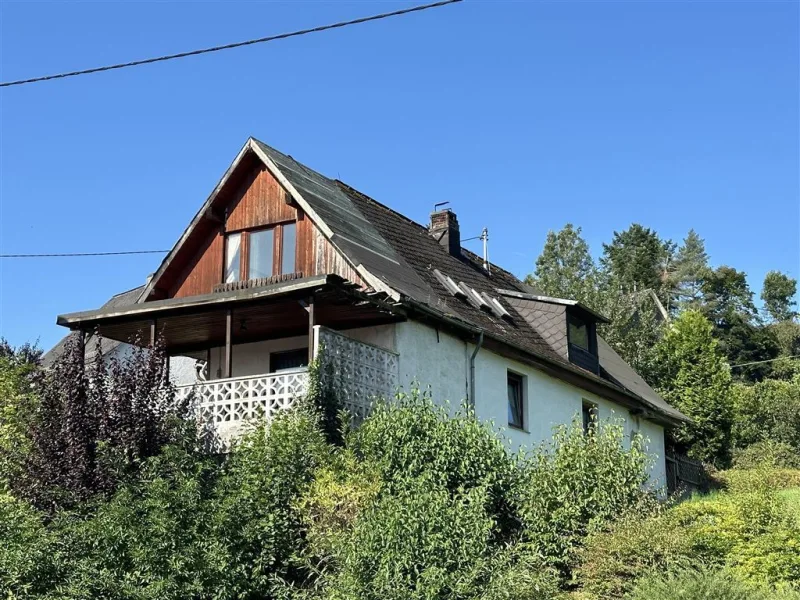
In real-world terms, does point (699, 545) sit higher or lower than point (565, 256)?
lower

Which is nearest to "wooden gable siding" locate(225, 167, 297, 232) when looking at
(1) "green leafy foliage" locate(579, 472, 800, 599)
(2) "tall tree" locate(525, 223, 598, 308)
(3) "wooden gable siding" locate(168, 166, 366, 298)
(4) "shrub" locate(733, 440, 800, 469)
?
(3) "wooden gable siding" locate(168, 166, 366, 298)

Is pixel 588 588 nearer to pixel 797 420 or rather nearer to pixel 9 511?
pixel 9 511

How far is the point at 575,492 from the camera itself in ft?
52.4

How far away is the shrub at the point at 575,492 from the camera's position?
15539mm

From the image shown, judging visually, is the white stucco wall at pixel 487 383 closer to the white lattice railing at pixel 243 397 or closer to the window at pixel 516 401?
the window at pixel 516 401

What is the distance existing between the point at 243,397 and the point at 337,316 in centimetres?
252

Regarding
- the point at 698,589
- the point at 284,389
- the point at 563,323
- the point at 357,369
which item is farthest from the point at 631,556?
the point at 563,323

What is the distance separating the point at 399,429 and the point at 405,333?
336cm

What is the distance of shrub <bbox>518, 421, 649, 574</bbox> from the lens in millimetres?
15539

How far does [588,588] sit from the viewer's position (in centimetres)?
1424

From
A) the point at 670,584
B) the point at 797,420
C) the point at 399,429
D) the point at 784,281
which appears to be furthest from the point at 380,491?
the point at 784,281

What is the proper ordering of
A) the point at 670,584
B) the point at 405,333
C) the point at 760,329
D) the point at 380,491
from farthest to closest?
the point at 760,329 → the point at 405,333 → the point at 380,491 → the point at 670,584

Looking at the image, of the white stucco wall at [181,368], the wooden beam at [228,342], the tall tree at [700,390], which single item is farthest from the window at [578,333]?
the wooden beam at [228,342]

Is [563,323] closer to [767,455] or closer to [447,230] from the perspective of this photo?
[447,230]
